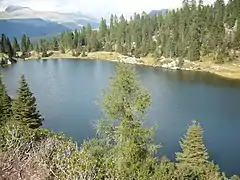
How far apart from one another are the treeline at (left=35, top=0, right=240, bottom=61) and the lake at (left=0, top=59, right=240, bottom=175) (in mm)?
12931

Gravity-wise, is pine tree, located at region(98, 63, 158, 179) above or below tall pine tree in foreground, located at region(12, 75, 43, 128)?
above

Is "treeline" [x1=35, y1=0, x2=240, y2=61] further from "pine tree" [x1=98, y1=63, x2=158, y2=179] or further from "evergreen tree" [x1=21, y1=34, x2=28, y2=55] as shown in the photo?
"pine tree" [x1=98, y1=63, x2=158, y2=179]

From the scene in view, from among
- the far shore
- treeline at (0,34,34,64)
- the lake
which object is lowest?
the lake

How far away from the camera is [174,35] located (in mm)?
114000

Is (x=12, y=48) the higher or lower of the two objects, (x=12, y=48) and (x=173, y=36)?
the lower

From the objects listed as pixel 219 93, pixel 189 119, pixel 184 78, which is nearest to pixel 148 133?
pixel 189 119

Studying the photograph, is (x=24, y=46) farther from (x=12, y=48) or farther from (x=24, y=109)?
(x=24, y=109)

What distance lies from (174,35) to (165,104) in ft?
203

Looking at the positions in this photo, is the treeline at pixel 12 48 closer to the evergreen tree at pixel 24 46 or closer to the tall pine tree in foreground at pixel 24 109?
the evergreen tree at pixel 24 46

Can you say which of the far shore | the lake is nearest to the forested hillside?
the far shore

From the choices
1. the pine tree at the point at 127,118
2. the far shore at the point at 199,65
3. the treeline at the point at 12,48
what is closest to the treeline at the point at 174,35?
the far shore at the point at 199,65

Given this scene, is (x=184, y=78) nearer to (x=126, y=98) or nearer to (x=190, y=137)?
(x=190, y=137)

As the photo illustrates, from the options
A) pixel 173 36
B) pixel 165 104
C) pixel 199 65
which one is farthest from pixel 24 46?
pixel 165 104

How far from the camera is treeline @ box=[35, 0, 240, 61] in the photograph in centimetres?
10162
